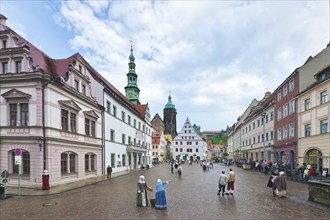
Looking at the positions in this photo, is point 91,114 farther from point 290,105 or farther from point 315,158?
point 290,105

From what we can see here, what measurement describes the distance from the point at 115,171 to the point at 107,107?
8.85m

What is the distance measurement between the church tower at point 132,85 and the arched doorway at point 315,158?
43295 millimetres

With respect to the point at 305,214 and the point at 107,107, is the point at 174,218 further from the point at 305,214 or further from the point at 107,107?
the point at 107,107

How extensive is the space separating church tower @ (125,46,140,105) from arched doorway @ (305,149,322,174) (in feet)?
142

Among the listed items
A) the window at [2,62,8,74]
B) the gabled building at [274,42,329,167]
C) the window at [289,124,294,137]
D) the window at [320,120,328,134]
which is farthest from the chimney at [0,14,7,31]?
the window at [289,124,294,137]

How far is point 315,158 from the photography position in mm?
25500

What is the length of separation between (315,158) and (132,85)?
44689 millimetres

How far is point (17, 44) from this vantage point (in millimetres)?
19781

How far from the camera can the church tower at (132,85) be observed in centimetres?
6226

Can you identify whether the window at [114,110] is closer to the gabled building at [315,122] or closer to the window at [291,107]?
the window at [291,107]

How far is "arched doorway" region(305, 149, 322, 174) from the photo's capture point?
24.5m

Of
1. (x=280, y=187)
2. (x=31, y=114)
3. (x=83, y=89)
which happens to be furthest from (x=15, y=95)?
(x=280, y=187)

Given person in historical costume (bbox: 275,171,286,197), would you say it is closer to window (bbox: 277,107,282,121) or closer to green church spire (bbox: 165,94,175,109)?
window (bbox: 277,107,282,121)

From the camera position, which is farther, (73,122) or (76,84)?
(76,84)
